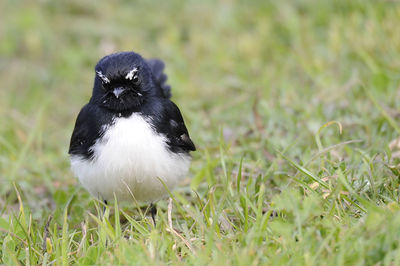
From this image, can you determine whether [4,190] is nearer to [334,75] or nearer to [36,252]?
[36,252]

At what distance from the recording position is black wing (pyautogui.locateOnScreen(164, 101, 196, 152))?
3.77m

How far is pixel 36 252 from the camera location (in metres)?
3.15

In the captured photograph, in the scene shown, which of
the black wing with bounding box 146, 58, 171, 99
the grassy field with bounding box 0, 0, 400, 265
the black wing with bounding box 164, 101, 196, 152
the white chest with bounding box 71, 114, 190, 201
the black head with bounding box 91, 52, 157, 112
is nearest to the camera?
the grassy field with bounding box 0, 0, 400, 265

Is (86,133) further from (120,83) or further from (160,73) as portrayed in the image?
(160,73)

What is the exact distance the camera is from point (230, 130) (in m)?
5.20

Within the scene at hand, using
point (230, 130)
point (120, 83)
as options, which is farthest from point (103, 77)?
point (230, 130)

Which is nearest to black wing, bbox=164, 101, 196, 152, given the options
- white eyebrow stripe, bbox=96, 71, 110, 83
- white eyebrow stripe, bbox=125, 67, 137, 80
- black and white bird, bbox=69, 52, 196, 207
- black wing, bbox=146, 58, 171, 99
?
black and white bird, bbox=69, 52, 196, 207

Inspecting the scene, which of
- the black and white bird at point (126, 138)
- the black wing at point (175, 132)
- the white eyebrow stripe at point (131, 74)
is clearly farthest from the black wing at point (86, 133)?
the black wing at point (175, 132)

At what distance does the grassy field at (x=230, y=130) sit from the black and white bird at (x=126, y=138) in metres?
0.21

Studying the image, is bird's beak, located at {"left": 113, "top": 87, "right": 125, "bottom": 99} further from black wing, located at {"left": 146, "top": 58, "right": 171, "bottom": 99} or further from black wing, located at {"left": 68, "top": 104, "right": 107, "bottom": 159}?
black wing, located at {"left": 146, "top": 58, "right": 171, "bottom": 99}

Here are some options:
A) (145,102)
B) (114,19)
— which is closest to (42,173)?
(145,102)

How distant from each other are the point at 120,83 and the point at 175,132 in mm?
492

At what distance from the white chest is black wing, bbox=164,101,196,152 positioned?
92mm

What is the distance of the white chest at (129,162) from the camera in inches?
137
